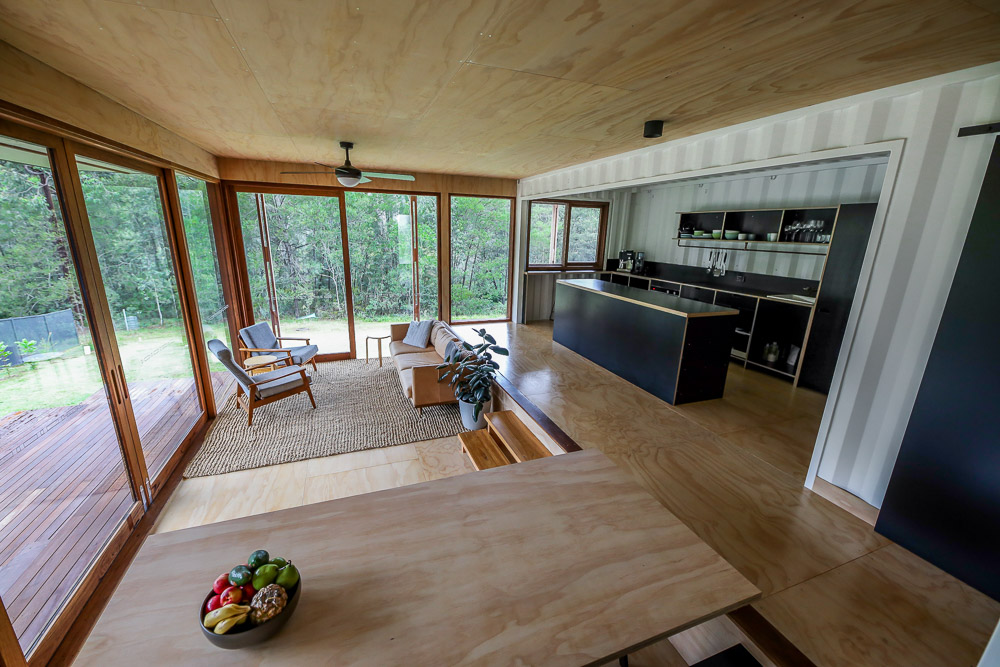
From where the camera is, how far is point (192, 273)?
3.60 metres

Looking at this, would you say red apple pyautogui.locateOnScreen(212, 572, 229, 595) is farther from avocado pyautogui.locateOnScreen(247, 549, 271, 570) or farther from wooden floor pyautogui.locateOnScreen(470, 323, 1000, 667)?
wooden floor pyautogui.locateOnScreen(470, 323, 1000, 667)

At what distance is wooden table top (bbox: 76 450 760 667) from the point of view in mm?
857

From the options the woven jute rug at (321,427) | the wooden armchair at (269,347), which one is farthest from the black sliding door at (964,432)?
the wooden armchair at (269,347)

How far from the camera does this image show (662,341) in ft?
12.2

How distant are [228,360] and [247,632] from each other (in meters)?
3.47

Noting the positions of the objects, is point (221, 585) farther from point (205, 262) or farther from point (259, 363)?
point (205, 262)

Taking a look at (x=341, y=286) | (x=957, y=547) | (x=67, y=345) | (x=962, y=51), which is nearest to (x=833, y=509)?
(x=957, y=547)

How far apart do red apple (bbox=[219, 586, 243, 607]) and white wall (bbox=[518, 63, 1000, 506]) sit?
9.90 ft

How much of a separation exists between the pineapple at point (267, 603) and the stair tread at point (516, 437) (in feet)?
6.72

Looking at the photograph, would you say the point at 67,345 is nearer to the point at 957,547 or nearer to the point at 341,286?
the point at 341,286

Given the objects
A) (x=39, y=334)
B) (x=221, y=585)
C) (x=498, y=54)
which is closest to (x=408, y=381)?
(x=39, y=334)

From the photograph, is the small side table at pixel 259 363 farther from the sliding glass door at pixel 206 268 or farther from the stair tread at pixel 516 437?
the stair tread at pixel 516 437

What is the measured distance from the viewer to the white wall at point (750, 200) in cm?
423

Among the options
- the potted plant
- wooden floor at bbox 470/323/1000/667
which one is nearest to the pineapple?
wooden floor at bbox 470/323/1000/667
